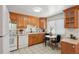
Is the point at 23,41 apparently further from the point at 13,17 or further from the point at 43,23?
the point at 43,23

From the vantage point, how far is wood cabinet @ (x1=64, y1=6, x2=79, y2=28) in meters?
3.76

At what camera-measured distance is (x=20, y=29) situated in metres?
6.00

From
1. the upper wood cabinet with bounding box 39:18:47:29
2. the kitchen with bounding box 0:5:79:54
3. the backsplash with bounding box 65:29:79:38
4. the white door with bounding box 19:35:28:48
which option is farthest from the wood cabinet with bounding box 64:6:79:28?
the upper wood cabinet with bounding box 39:18:47:29

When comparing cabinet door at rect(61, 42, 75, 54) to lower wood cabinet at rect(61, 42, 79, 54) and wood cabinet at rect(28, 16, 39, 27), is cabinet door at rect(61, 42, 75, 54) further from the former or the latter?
wood cabinet at rect(28, 16, 39, 27)

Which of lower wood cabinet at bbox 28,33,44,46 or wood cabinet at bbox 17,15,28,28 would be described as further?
lower wood cabinet at bbox 28,33,44,46

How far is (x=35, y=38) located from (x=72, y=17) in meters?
3.22

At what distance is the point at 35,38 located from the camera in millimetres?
6512

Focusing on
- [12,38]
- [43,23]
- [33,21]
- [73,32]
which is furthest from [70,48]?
[43,23]

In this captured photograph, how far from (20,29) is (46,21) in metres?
2.69

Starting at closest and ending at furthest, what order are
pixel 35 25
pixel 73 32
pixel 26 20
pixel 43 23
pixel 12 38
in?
pixel 73 32 → pixel 12 38 → pixel 26 20 → pixel 35 25 → pixel 43 23

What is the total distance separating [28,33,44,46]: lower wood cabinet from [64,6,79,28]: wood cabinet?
8.61ft

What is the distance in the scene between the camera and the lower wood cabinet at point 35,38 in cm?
609
